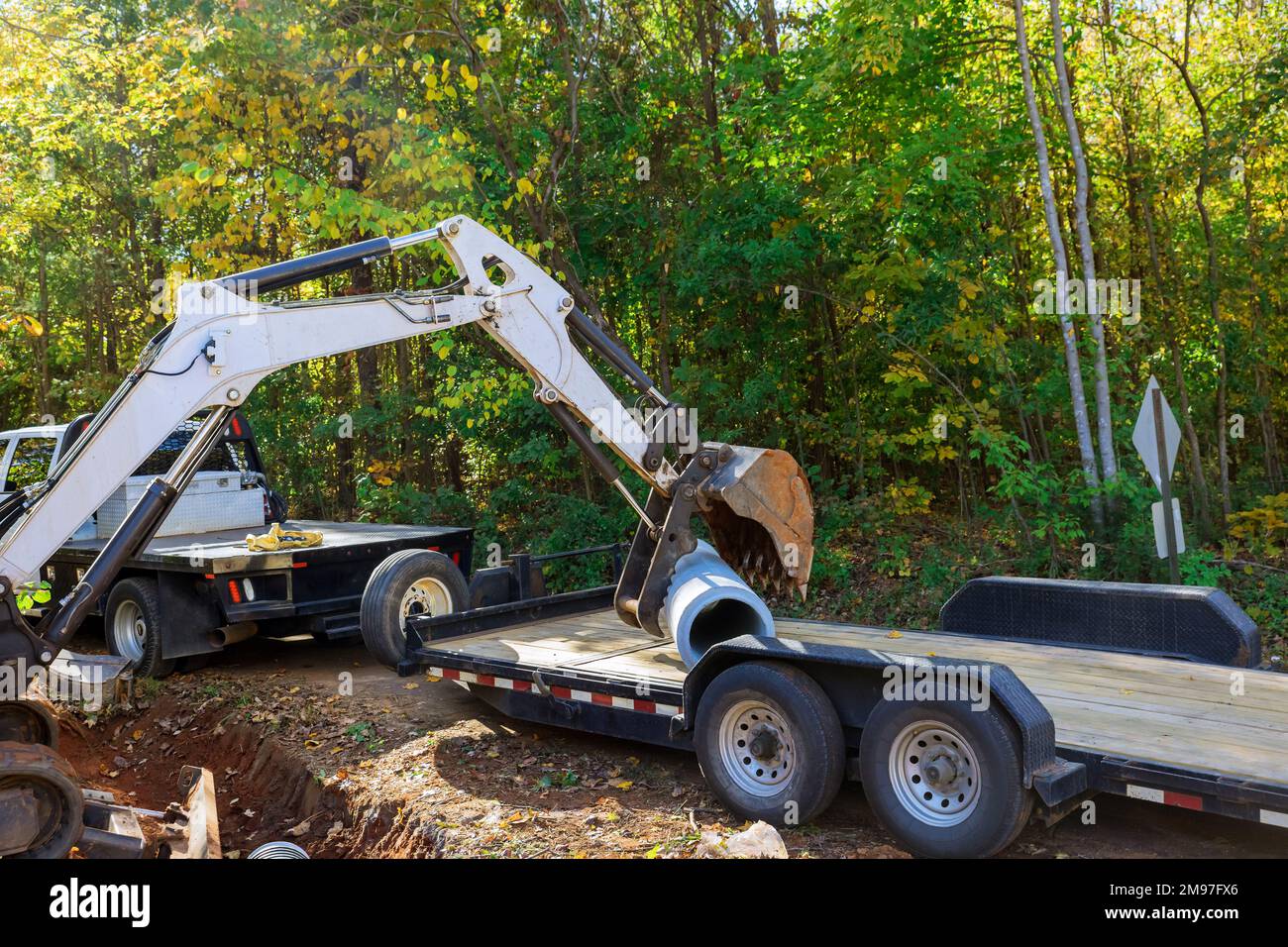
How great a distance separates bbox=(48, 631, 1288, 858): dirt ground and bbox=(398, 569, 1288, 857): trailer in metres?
0.28

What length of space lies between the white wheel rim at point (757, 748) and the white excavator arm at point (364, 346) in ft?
4.78

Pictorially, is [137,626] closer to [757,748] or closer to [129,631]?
[129,631]

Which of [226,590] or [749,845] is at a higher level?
[226,590]

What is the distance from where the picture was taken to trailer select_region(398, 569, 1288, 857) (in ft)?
14.4

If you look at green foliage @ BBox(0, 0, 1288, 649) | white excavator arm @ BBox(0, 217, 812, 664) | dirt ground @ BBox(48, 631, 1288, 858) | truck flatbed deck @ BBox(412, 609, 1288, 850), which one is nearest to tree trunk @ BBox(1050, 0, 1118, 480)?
green foliage @ BBox(0, 0, 1288, 649)

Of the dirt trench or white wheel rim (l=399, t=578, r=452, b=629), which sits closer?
the dirt trench

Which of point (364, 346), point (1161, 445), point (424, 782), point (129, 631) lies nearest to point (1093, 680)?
point (1161, 445)

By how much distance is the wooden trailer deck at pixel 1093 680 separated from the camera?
4.49m

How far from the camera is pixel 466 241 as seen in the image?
6.73 meters

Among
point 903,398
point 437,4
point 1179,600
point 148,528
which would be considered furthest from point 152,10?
point 1179,600

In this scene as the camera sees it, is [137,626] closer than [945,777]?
No

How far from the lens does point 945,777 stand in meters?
4.69

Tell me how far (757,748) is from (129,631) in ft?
21.8

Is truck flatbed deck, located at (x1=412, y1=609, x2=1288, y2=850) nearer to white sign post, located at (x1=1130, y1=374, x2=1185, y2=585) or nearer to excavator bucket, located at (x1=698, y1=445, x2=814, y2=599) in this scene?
excavator bucket, located at (x1=698, y1=445, x2=814, y2=599)
